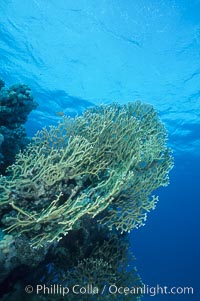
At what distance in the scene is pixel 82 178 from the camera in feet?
16.5

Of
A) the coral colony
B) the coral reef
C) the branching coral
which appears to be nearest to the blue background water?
the coral reef

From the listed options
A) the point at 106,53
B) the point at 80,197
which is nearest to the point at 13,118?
the point at 80,197

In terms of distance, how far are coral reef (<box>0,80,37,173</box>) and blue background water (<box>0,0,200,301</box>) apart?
953 cm

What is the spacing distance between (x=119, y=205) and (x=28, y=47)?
56.6 feet

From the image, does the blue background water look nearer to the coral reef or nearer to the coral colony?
the coral reef

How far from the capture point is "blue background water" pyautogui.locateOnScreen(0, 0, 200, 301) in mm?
14320

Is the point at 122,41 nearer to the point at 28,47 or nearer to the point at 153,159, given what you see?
the point at 28,47

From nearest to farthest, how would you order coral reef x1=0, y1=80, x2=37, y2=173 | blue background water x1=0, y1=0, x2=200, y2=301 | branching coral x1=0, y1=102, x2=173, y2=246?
branching coral x1=0, y1=102, x2=173, y2=246, coral reef x1=0, y1=80, x2=37, y2=173, blue background water x1=0, y1=0, x2=200, y2=301

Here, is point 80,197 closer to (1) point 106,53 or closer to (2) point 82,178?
(2) point 82,178

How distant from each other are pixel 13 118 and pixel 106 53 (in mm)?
13454

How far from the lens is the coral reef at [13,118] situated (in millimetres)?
6355

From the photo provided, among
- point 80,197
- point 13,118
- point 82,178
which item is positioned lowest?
point 80,197

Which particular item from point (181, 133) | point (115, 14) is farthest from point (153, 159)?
point (181, 133)

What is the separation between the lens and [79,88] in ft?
76.9
